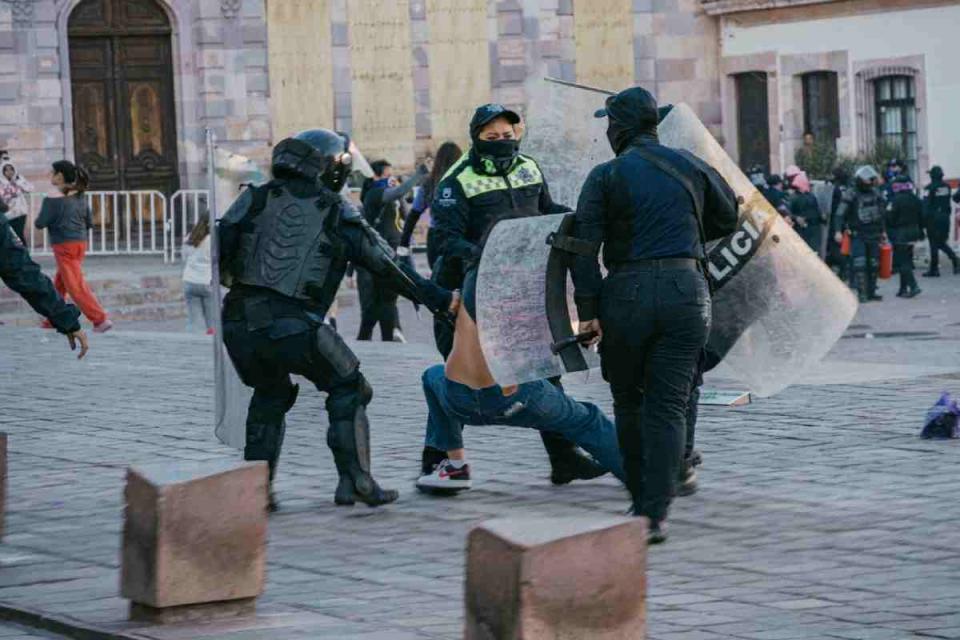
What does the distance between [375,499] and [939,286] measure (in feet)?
67.4

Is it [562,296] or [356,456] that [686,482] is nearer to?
[562,296]

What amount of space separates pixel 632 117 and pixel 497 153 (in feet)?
4.30

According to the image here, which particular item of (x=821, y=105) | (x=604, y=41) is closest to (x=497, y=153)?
(x=604, y=41)

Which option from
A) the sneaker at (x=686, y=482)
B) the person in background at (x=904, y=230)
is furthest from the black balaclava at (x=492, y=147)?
the person in background at (x=904, y=230)

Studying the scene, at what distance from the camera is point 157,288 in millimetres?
26250

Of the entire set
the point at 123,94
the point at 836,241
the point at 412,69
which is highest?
the point at 412,69

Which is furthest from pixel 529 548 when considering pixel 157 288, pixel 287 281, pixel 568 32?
pixel 568 32

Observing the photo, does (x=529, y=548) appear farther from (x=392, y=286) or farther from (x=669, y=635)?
(x=392, y=286)

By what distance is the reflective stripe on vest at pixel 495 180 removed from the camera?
9.66 meters

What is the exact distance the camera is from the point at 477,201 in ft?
31.7

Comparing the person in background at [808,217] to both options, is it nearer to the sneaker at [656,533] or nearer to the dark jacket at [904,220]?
the dark jacket at [904,220]

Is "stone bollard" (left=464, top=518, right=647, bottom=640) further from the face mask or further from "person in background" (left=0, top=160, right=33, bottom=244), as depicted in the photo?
"person in background" (left=0, top=160, right=33, bottom=244)

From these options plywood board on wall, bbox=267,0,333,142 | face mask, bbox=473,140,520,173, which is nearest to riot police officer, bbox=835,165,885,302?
plywood board on wall, bbox=267,0,333,142

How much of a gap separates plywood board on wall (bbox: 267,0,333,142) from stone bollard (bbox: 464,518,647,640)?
28750 mm
